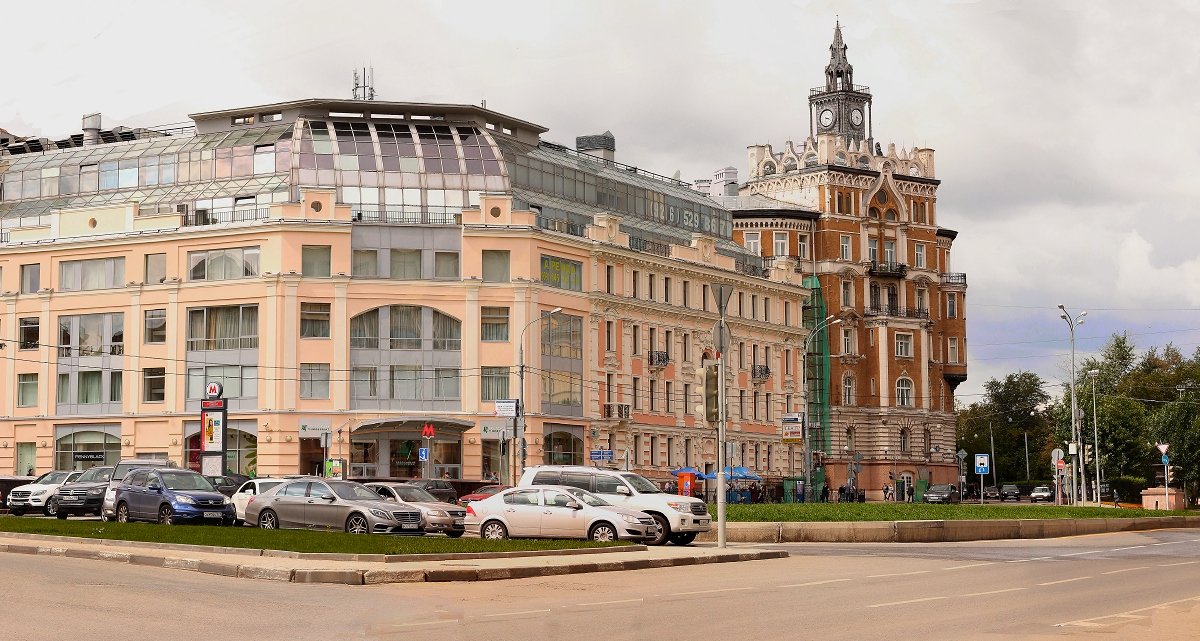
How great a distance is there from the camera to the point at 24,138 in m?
94.4

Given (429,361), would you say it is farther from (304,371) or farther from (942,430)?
(942,430)

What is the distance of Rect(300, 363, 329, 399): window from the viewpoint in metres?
74.4

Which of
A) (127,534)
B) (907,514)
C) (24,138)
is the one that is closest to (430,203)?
(24,138)

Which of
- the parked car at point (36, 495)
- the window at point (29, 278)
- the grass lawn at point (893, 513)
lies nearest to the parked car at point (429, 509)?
the grass lawn at point (893, 513)

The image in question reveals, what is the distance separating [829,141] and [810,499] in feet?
98.0

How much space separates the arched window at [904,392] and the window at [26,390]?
Result: 62.8 metres

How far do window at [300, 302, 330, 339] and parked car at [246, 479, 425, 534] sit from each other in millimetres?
37786

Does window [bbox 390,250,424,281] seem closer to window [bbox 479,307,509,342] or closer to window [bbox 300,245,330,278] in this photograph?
window [bbox 300,245,330,278]

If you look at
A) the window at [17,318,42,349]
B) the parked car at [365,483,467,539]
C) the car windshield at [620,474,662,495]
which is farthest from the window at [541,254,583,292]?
the car windshield at [620,474,662,495]

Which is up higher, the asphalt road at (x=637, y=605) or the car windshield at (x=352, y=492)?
the car windshield at (x=352, y=492)

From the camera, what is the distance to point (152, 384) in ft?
252

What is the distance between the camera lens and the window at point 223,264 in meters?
75.5

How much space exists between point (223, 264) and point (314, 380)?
24.9ft

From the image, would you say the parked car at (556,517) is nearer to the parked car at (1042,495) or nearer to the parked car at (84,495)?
the parked car at (84,495)
